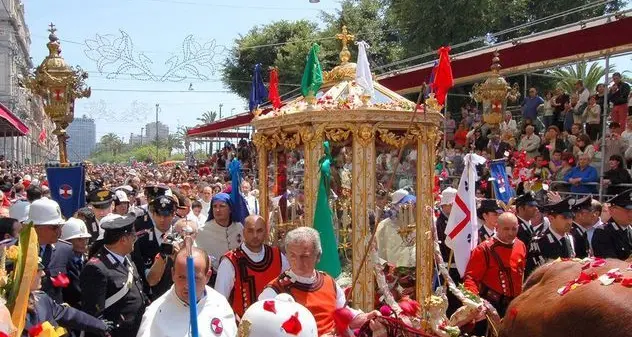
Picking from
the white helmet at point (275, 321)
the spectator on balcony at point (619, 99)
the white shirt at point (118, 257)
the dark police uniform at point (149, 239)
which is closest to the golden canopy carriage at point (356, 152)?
the dark police uniform at point (149, 239)

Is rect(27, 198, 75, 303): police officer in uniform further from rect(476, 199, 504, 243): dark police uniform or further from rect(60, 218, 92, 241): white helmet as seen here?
rect(476, 199, 504, 243): dark police uniform

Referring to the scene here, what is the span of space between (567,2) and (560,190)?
16.2 metres

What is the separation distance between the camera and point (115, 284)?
435cm

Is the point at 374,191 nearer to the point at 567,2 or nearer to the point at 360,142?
the point at 360,142

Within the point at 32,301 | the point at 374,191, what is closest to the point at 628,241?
the point at 374,191

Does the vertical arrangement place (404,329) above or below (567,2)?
below

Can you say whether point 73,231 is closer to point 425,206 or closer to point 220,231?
point 220,231

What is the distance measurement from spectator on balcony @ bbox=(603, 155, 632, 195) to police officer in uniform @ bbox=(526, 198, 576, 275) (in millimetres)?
3690

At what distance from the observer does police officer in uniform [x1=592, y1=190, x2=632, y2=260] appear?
6.01 m

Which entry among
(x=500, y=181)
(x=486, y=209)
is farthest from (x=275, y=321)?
(x=500, y=181)

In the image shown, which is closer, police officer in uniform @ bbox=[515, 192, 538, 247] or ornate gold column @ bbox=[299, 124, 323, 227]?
ornate gold column @ bbox=[299, 124, 323, 227]

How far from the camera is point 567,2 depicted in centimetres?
2398

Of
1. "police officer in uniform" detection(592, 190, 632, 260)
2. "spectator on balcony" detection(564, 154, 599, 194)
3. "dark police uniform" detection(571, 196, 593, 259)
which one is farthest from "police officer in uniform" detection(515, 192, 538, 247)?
"spectator on balcony" detection(564, 154, 599, 194)

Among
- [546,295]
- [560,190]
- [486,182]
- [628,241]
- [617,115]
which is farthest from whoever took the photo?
[617,115]
